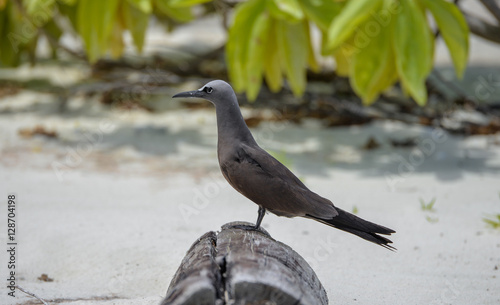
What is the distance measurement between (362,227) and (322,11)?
2.25 meters

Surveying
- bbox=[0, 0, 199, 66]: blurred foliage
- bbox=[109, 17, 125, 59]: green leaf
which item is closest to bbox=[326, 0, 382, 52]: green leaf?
bbox=[0, 0, 199, 66]: blurred foliage

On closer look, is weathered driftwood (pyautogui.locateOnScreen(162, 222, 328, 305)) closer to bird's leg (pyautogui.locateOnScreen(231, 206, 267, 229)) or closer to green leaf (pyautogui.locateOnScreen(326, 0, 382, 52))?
bird's leg (pyautogui.locateOnScreen(231, 206, 267, 229))

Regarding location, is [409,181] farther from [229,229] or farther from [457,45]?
[229,229]

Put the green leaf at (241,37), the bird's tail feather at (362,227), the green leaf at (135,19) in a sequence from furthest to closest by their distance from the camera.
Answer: the green leaf at (135,19) → the green leaf at (241,37) → the bird's tail feather at (362,227)

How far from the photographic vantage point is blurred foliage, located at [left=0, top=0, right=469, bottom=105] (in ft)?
11.6

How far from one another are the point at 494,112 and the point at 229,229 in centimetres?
322

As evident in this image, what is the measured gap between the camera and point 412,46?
3594 millimetres

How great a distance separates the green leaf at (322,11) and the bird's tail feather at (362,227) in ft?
6.96

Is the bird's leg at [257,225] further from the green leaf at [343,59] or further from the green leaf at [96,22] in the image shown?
the green leaf at [96,22]

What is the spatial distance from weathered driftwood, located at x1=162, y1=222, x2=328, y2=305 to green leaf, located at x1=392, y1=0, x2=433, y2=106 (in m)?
1.98

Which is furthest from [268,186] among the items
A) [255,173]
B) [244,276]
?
[244,276]

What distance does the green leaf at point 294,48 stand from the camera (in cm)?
387

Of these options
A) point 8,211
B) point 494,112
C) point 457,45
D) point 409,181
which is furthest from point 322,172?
point 8,211

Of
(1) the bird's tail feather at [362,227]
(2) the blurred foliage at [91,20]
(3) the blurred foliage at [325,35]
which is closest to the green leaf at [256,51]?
(3) the blurred foliage at [325,35]
